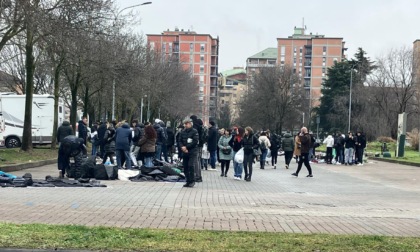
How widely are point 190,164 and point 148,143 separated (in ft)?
16.0

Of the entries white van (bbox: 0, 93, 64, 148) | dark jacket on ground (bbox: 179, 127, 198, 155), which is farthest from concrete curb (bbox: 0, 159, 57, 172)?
white van (bbox: 0, 93, 64, 148)

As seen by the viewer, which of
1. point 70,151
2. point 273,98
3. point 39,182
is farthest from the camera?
point 273,98

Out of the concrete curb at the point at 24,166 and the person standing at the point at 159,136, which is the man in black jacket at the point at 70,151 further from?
the person standing at the point at 159,136

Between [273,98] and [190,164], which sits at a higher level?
[273,98]

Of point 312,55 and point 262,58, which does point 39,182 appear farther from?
point 262,58

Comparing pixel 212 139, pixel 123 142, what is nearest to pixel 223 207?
pixel 123 142

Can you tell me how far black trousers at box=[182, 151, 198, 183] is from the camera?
14750 mm

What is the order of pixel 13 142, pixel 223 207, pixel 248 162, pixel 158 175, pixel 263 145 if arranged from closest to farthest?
pixel 223 207
pixel 158 175
pixel 248 162
pixel 263 145
pixel 13 142

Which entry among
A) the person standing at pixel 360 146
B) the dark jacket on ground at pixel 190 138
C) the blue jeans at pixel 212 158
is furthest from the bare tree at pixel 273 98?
the dark jacket on ground at pixel 190 138

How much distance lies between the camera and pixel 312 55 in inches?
5551

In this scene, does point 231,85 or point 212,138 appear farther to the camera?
point 231,85

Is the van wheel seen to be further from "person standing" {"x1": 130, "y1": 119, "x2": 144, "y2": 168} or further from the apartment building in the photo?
the apartment building

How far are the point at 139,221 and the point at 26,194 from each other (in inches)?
169

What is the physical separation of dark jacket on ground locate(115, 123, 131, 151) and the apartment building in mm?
119042
